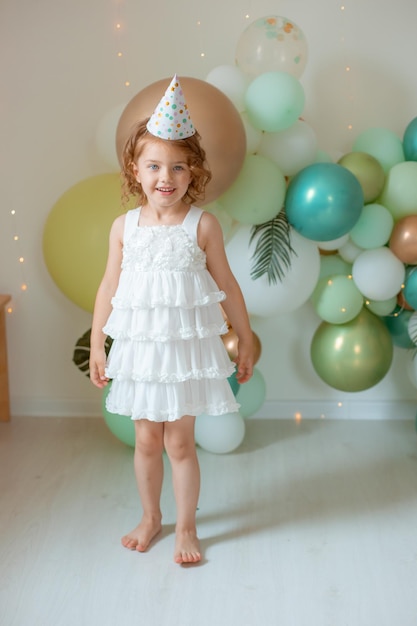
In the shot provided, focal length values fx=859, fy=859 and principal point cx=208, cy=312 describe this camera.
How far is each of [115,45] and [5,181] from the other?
1.92 ft

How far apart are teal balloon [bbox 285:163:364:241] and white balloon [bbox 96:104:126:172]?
57cm

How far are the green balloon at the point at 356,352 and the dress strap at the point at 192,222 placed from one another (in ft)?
2.65

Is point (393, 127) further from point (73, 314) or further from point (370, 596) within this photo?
point (370, 596)

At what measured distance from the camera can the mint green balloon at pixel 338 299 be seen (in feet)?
8.52

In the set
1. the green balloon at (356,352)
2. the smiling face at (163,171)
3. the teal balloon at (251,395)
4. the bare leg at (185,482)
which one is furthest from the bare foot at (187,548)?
the smiling face at (163,171)

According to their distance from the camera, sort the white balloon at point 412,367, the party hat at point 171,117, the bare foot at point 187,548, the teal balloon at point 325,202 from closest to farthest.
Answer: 1. the party hat at point 171,117
2. the bare foot at point 187,548
3. the teal balloon at point 325,202
4. the white balloon at point 412,367

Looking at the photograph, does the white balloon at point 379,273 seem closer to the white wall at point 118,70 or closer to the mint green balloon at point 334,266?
the mint green balloon at point 334,266

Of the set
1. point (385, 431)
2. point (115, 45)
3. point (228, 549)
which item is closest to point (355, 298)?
point (385, 431)

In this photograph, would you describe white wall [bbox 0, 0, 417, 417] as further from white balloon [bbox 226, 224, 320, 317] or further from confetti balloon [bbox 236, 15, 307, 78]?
white balloon [bbox 226, 224, 320, 317]

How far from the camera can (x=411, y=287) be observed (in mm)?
2545

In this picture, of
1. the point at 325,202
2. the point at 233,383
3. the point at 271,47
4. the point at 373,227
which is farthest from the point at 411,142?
the point at 233,383

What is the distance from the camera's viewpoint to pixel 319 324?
2.98 m

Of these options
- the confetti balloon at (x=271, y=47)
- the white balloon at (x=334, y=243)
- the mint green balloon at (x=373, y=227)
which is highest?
the confetti balloon at (x=271, y=47)

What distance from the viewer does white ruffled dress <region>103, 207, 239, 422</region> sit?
78.2 inches
